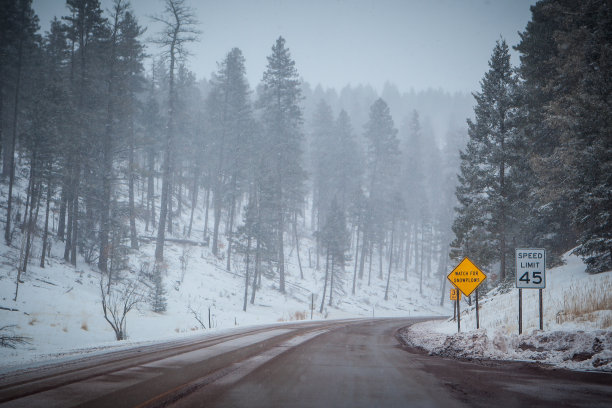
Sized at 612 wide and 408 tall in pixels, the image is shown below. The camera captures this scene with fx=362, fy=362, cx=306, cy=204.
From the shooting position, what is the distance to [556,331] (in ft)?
30.8

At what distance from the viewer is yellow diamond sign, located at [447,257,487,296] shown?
14.9m

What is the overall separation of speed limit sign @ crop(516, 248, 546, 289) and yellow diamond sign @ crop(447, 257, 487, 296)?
353cm

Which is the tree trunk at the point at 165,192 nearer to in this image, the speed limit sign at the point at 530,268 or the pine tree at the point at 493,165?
the pine tree at the point at 493,165

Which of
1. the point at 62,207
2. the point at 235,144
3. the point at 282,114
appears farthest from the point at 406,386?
the point at 235,144

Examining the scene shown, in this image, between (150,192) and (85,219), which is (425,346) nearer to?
(85,219)

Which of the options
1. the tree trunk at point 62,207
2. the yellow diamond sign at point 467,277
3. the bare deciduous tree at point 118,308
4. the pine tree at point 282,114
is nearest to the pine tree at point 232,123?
the pine tree at point 282,114

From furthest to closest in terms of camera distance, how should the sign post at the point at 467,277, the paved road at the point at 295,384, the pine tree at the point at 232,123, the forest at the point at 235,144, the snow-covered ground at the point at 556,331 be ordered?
1. the pine tree at the point at 232,123
2. the forest at the point at 235,144
3. the sign post at the point at 467,277
4. the snow-covered ground at the point at 556,331
5. the paved road at the point at 295,384

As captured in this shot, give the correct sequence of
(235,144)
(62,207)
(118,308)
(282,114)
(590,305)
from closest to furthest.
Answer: (590,305)
(118,308)
(62,207)
(282,114)
(235,144)

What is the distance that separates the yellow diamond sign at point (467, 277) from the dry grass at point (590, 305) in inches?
116

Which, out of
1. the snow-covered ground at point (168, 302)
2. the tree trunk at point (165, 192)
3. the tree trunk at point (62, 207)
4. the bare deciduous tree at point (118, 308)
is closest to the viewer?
the snow-covered ground at point (168, 302)

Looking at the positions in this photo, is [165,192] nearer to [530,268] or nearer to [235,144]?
[235,144]

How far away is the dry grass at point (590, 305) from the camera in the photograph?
417 inches

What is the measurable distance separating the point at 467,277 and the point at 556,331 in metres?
5.81

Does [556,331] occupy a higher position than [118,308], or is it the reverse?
[556,331]
